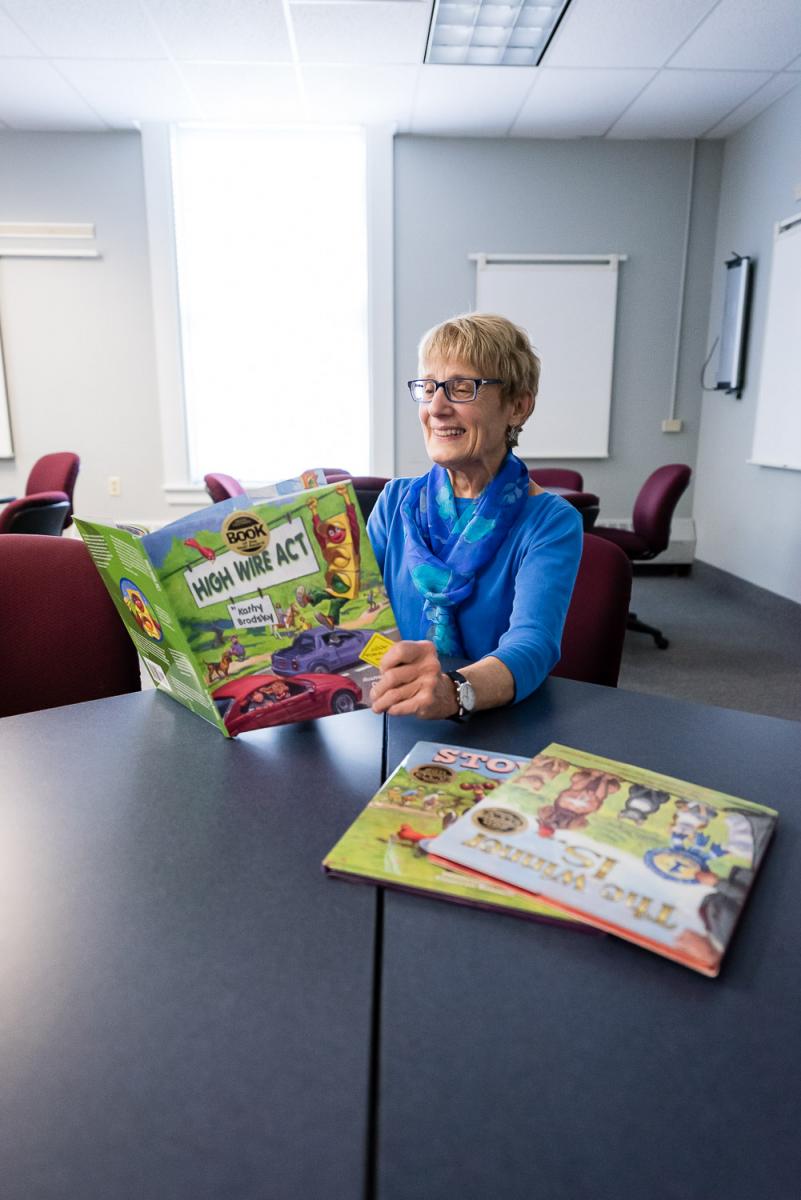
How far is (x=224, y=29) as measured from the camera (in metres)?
3.49

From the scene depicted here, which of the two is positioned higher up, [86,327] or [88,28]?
[88,28]

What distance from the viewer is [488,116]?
450 cm

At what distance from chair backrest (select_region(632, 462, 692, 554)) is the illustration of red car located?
3.43 metres

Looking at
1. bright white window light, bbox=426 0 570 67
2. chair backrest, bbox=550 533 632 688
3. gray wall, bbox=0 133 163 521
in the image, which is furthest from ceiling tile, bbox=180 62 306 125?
chair backrest, bbox=550 533 632 688

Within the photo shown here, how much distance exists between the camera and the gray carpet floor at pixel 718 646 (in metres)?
3.16

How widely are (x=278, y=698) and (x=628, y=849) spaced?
0.45 m

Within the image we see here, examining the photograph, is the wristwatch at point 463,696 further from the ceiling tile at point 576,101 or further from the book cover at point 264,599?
the ceiling tile at point 576,101

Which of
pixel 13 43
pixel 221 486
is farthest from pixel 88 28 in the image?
pixel 221 486

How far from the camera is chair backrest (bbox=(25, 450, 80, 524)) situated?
360 centimetres

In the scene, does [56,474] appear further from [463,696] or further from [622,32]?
[622,32]

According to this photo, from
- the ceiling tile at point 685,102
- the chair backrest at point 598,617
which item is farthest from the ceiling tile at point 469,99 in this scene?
the chair backrest at point 598,617

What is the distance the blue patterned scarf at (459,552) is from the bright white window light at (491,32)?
312cm

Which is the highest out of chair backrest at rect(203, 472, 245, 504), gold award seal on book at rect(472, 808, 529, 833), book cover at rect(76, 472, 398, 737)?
book cover at rect(76, 472, 398, 737)

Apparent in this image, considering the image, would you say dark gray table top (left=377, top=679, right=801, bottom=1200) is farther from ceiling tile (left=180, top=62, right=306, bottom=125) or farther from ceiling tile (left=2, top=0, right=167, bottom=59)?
ceiling tile (left=180, top=62, right=306, bottom=125)
